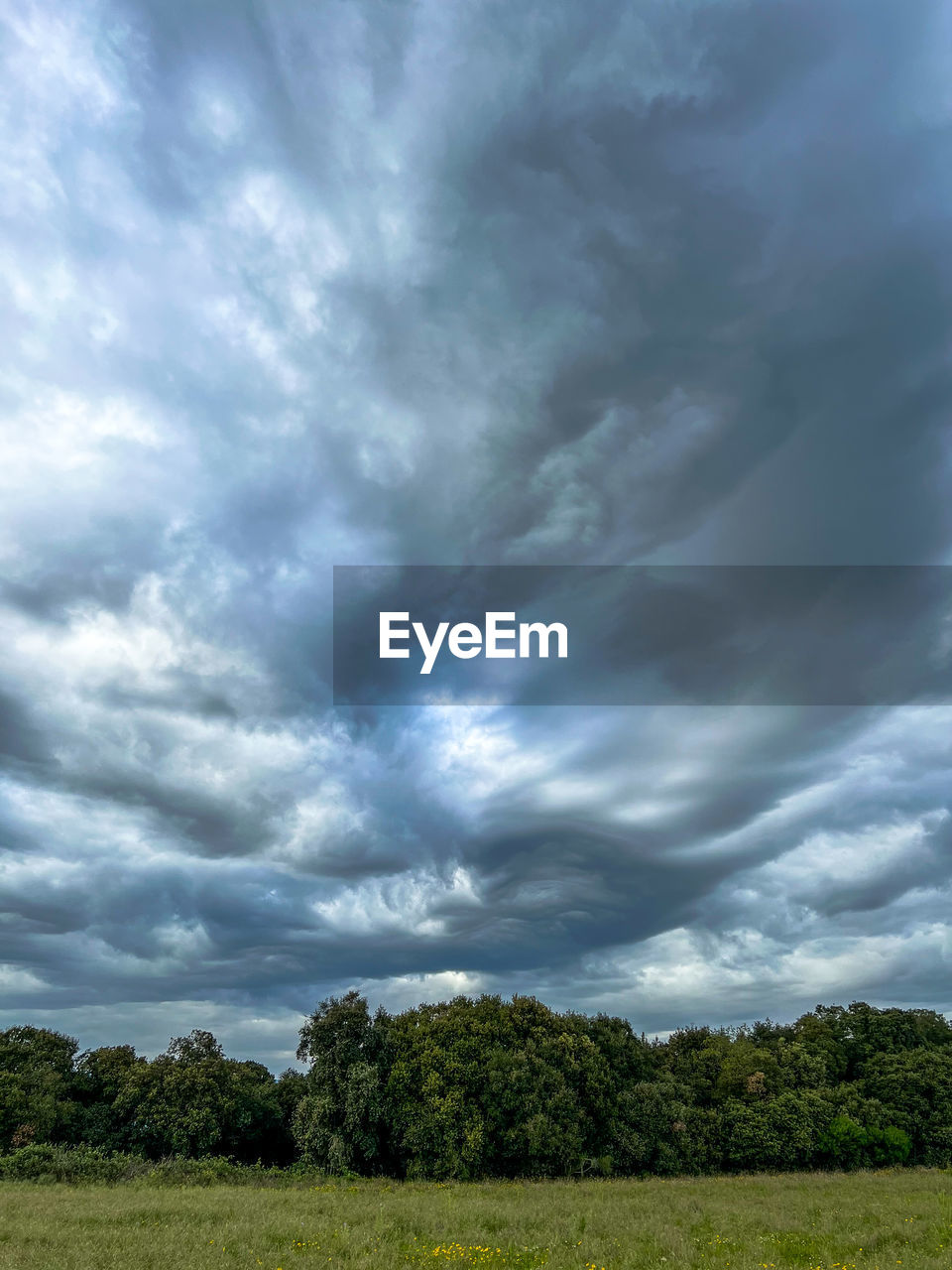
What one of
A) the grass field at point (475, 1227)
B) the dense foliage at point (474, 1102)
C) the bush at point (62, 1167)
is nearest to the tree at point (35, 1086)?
the dense foliage at point (474, 1102)

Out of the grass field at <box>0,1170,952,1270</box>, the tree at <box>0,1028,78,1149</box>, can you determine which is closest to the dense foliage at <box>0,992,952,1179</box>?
the tree at <box>0,1028,78,1149</box>

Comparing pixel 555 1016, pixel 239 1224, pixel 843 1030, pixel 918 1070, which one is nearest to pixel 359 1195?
pixel 239 1224

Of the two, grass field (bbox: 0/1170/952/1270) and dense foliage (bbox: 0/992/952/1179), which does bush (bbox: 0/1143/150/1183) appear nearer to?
dense foliage (bbox: 0/992/952/1179)

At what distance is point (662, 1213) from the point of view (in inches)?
1212

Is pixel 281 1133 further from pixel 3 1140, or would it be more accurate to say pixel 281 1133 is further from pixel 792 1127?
pixel 792 1127

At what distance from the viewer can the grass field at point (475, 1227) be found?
21500mm

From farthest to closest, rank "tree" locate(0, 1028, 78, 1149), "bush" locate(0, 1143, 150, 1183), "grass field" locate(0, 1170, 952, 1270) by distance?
"tree" locate(0, 1028, 78, 1149) → "bush" locate(0, 1143, 150, 1183) → "grass field" locate(0, 1170, 952, 1270)

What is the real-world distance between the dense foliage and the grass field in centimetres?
1081

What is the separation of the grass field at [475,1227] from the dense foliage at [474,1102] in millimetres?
10814

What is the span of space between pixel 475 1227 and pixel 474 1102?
2539cm

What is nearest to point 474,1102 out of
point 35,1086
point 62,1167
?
point 62,1167

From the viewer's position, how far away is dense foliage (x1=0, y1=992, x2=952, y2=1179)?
163 feet

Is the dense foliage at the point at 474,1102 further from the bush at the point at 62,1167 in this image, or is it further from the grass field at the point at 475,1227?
the grass field at the point at 475,1227

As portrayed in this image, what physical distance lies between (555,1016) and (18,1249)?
43.9m
